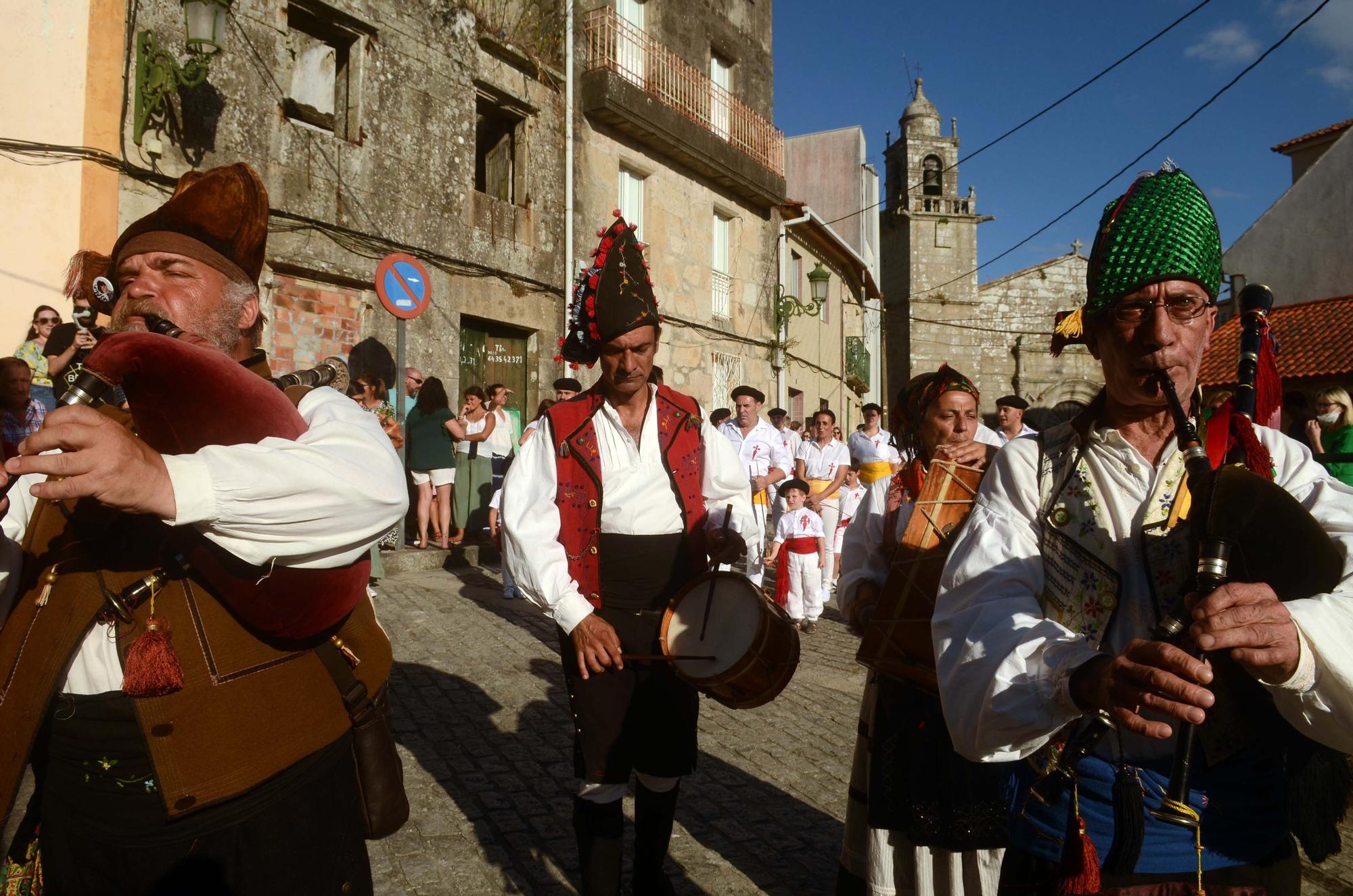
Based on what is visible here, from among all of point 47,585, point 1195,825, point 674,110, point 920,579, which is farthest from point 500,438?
point 1195,825

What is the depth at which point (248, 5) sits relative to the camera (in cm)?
1037

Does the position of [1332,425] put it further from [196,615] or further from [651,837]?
[196,615]

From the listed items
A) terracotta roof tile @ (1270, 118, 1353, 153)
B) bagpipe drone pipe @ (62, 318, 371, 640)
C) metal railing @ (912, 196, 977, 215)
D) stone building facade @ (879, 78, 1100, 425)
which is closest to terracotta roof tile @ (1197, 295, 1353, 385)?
terracotta roof tile @ (1270, 118, 1353, 153)

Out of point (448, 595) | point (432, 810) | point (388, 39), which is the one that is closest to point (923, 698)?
point (432, 810)

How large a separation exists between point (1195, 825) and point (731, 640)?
1.71 meters

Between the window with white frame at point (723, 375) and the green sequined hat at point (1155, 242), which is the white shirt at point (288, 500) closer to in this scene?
the green sequined hat at point (1155, 242)

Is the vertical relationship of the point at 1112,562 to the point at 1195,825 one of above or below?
above

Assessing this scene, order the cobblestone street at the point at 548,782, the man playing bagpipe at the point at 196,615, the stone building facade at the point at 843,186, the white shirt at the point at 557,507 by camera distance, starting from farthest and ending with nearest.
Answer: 1. the stone building facade at the point at 843,186
2. the cobblestone street at the point at 548,782
3. the white shirt at the point at 557,507
4. the man playing bagpipe at the point at 196,615

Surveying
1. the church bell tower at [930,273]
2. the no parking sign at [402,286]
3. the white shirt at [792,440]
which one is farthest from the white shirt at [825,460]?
the church bell tower at [930,273]

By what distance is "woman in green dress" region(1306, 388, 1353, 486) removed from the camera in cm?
755

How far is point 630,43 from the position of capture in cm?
1611

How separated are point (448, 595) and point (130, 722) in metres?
7.16

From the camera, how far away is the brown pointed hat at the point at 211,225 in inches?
77.2

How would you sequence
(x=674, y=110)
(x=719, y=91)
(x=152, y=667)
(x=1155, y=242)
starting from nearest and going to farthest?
(x=152, y=667)
(x=1155, y=242)
(x=674, y=110)
(x=719, y=91)
